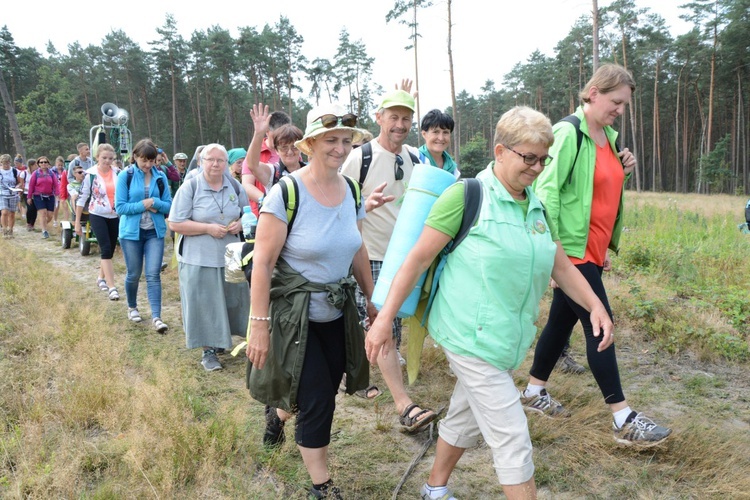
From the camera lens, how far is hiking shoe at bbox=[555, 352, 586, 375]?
4215mm

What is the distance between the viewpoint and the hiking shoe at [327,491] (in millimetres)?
2441

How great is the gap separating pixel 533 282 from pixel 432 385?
207 centimetres

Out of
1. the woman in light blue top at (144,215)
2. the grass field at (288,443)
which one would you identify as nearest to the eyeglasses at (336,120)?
the grass field at (288,443)

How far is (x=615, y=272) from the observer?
289 inches

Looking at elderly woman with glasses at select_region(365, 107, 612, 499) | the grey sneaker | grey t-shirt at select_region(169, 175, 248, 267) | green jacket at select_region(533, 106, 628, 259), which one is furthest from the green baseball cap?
the grey sneaker

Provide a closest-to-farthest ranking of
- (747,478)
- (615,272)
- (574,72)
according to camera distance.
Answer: (747,478), (615,272), (574,72)

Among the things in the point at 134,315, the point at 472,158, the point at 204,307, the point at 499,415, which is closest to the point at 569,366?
the point at 499,415

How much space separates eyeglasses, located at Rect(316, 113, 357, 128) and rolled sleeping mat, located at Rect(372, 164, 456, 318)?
43cm

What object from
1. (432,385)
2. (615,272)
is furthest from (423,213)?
(615,272)

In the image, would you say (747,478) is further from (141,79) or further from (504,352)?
(141,79)

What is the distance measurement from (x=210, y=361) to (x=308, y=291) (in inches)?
101

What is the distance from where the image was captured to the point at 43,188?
12.5 metres

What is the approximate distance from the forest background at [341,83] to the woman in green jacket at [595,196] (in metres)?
27.5

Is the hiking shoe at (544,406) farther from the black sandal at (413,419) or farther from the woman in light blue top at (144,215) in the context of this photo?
the woman in light blue top at (144,215)
